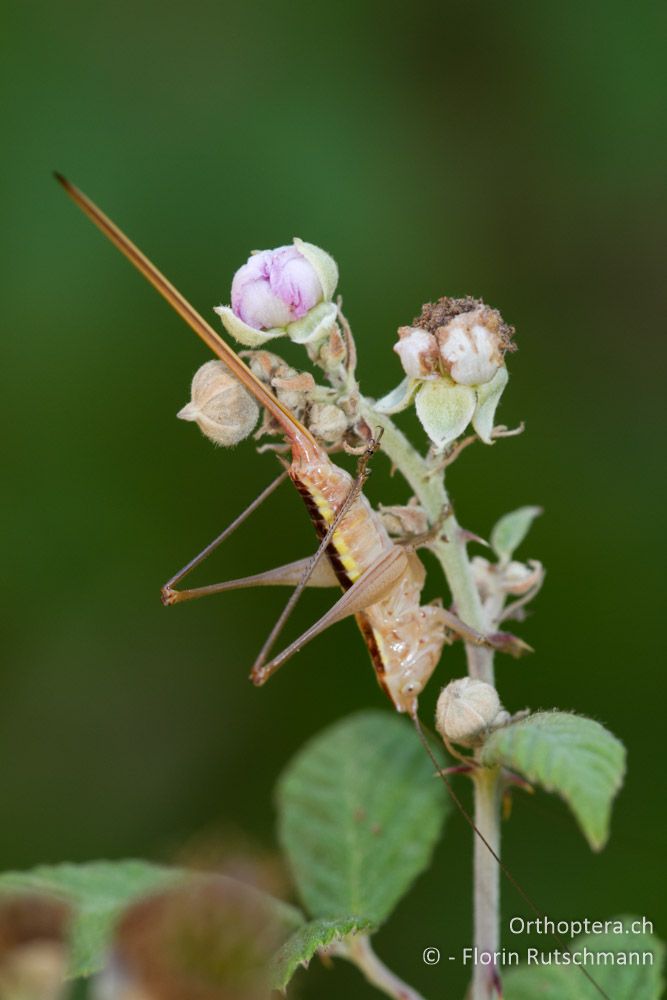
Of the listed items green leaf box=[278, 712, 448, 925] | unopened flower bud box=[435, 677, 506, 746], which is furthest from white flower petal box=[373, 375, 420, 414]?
green leaf box=[278, 712, 448, 925]

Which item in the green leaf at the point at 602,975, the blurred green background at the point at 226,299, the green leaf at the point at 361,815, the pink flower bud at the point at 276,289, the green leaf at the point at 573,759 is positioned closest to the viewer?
the green leaf at the point at 573,759

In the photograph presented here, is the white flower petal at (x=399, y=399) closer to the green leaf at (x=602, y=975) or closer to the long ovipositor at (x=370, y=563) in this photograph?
the long ovipositor at (x=370, y=563)

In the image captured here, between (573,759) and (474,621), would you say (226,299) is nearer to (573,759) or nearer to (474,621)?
(474,621)

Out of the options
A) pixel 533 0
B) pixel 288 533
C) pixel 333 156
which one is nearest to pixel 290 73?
pixel 333 156

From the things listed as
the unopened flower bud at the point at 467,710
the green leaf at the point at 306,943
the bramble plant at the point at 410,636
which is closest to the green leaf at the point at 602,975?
the bramble plant at the point at 410,636

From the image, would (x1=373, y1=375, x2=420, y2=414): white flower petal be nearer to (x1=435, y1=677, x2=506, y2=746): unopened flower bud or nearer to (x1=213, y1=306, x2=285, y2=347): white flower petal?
(x1=213, y1=306, x2=285, y2=347): white flower petal

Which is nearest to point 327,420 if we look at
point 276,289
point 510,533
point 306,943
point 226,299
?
point 276,289

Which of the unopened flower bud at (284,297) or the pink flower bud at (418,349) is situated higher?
the unopened flower bud at (284,297)
